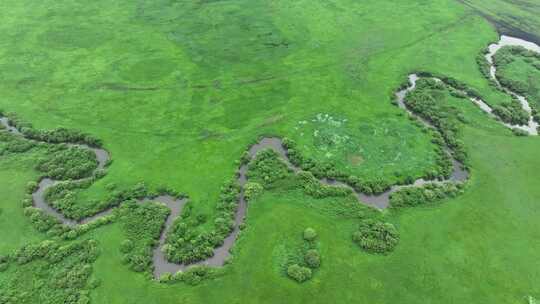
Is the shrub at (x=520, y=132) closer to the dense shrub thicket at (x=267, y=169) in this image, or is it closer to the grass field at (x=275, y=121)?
the grass field at (x=275, y=121)

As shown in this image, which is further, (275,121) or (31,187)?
(275,121)

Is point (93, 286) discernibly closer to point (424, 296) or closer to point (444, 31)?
point (424, 296)

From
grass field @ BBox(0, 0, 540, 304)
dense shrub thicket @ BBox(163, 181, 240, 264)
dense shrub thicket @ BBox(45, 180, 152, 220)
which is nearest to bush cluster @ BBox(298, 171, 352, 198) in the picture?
grass field @ BBox(0, 0, 540, 304)

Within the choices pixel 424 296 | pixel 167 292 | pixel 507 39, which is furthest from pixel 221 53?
pixel 507 39

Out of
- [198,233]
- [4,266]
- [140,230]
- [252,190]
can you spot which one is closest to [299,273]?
[252,190]

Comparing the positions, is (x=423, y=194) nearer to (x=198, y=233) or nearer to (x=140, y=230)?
(x=198, y=233)

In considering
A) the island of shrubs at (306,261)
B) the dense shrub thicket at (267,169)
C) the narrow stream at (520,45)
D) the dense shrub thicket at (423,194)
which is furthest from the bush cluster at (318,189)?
the narrow stream at (520,45)
